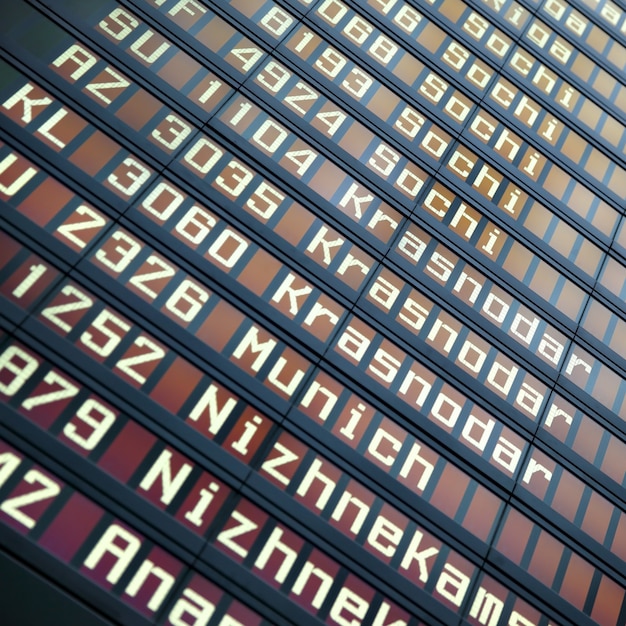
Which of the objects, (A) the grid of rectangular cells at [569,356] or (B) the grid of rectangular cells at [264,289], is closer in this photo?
(B) the grid of rectangular cells at [264,289]

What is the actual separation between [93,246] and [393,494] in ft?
29.4

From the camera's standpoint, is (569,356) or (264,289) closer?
(264,289)

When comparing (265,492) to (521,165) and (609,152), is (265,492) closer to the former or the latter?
(521,165)

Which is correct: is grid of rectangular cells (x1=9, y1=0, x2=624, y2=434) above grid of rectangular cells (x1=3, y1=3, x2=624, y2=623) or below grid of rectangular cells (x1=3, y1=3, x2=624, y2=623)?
above

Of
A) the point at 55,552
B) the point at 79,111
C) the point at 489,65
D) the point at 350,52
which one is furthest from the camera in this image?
the point at 489,65

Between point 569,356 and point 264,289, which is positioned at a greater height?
point 569,356

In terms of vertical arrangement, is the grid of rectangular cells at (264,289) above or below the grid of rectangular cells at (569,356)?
below

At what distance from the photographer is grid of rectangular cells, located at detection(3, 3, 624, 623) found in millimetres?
16266

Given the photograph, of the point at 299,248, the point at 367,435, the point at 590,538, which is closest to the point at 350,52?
the point at 299,248

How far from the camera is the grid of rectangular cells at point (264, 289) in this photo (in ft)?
53.4

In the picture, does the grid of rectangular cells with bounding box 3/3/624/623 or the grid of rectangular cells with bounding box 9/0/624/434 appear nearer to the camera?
the grid of rectangular cells with bounding box 3/3/624/623

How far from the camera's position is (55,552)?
44.4ft

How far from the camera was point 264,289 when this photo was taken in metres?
17.7

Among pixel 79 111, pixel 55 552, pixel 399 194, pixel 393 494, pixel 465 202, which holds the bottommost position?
pixel 55 552
